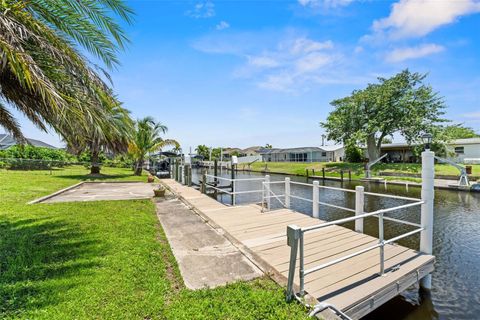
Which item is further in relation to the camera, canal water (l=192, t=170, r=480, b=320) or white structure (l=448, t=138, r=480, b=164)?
white structure (l=448, t=138, r=480, b=164)

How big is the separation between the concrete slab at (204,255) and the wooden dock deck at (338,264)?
24 cm

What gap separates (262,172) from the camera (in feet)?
128

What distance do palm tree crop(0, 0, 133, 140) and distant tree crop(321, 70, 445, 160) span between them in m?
30.0

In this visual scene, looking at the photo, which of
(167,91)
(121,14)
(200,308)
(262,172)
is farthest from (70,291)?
(262,172)

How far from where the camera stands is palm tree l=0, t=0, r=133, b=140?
319 centimetres

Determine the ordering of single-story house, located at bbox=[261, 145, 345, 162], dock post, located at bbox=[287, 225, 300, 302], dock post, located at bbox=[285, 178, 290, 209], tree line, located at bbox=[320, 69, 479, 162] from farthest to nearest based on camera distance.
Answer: single-story house, located at bbox=[261, 145, 345, 162]
tree line, located at bbox=[320, 69, 479, 162]
dock post, located at bbox=[285, 178, 290, 209]
dock post, located at bbox=[287, 225, 300, 302]

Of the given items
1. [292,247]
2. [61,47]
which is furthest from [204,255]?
[61,47]

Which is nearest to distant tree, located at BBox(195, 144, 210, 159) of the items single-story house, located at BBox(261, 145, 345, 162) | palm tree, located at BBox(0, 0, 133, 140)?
single-story house, located at BBox(261, 145, 345, 162)

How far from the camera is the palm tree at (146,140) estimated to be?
21.2m

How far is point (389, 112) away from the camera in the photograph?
1163 inches

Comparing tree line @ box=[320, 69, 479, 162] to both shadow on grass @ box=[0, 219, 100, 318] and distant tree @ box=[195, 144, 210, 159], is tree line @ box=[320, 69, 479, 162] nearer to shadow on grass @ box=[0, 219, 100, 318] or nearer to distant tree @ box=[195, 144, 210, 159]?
shadow on grass @ box=[0, 219, 100, 318]

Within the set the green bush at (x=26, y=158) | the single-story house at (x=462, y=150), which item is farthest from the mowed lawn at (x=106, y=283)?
the single-story house at (x=462, y=150)

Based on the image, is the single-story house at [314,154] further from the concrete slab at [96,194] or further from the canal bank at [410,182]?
the concrete slab at [96,194]

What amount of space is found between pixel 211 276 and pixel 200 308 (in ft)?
2.73
